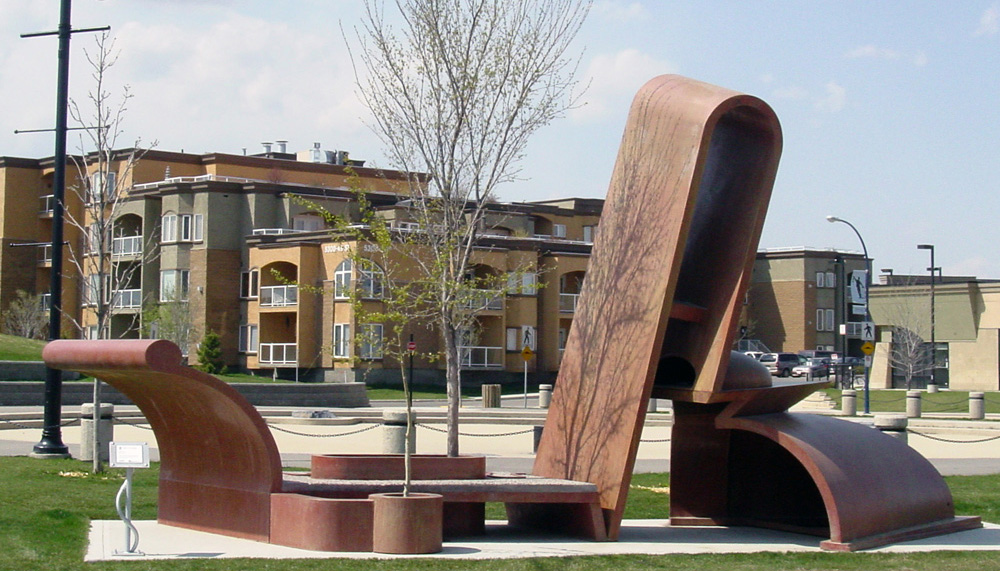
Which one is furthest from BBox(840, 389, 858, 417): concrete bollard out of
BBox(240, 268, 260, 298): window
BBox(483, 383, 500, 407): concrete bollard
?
BBox(240, 268, 260, 298): window

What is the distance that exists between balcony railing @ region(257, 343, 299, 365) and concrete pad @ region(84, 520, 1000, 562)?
43.5 metres

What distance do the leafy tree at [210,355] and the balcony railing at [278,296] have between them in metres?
2.85

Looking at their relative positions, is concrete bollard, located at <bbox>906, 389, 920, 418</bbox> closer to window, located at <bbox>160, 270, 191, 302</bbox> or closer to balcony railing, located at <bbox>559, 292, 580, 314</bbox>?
balcony railing, located at <bbox>559, 292, 580, 314</bbox>

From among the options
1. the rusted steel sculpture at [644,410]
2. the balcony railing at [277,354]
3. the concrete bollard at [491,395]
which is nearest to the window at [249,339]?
the balcony railing at [277,354]

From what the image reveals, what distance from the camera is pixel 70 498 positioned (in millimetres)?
15523

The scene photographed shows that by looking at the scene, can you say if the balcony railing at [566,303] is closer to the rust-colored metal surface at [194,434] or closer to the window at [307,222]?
the window at [307,222]

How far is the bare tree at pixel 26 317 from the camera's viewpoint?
204ft

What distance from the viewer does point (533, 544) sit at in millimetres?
12961

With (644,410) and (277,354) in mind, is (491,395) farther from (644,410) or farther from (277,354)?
(644,410)

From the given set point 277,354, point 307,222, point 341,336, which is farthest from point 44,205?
point 341,336

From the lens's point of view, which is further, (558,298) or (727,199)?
(558,298)

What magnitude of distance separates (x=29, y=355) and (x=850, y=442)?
3911cm

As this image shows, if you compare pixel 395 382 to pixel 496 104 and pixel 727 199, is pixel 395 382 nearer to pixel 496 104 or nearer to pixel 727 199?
pixel 496 104

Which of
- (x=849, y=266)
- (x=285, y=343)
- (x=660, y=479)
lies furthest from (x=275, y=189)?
(x=660, y=479)
